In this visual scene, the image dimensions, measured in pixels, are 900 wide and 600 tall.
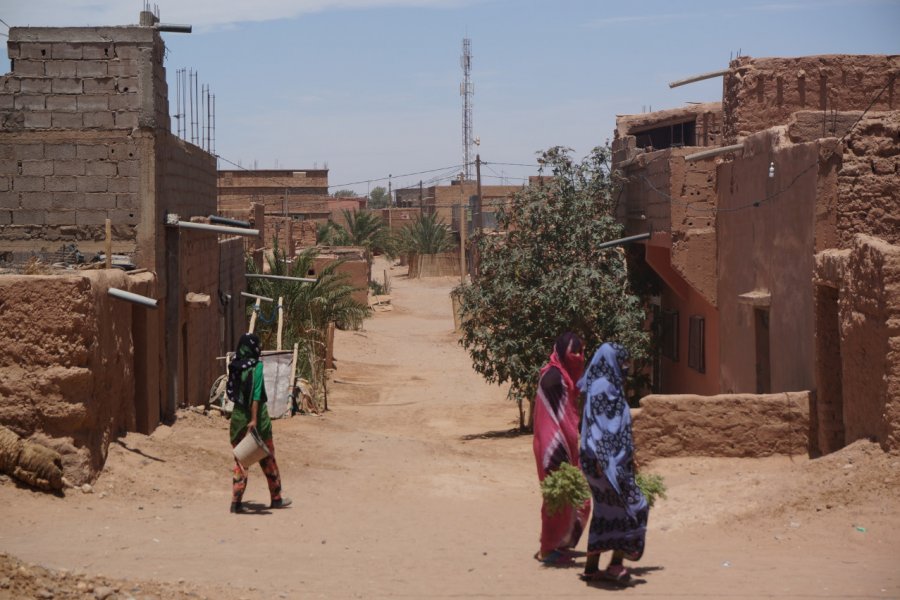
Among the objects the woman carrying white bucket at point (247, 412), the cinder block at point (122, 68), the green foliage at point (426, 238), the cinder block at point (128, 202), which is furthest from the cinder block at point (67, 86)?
the green foliage at point (426, 238)

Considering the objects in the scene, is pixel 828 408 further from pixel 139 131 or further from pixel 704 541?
pixel 139 131

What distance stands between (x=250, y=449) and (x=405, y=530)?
4.81 feet

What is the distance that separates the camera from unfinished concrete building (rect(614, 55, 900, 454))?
8.59 meters

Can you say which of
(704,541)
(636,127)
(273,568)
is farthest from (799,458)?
(636,127)

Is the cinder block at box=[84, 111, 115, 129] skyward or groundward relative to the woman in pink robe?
skyward

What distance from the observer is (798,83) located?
1357 cm

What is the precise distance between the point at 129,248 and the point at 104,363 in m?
2.86

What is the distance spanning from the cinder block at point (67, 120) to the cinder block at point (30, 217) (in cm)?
103

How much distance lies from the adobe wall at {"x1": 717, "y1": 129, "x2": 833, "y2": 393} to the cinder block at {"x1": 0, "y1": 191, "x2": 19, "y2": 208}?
27.8 ft

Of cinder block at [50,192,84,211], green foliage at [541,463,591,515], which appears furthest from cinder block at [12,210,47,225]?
green foliage at [541,463,591,515]

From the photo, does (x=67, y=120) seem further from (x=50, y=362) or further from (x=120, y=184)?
(x=50, y=362)

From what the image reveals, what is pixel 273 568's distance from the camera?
23.3ft

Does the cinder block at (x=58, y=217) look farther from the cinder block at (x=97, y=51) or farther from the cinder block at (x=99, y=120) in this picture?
the cinder block at (x=97, y=51)

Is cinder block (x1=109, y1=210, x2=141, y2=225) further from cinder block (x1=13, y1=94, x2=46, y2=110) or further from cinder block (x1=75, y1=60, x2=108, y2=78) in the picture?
cinder block (x1=75, y1=60, x2=108, y2=78)
